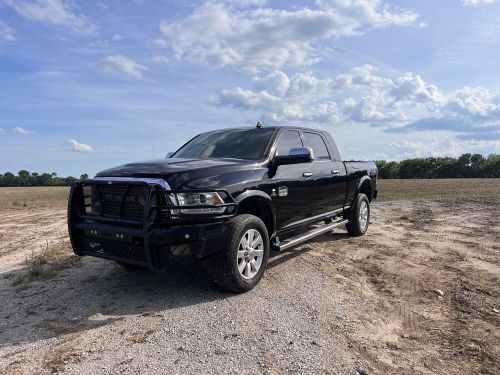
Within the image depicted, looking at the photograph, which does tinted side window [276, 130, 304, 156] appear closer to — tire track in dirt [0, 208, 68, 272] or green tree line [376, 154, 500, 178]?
tire track in dirt [0, 208, 68, 272]

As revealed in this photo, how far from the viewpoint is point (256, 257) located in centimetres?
519

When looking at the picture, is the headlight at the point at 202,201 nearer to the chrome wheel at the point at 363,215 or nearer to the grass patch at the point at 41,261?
the grass patch at the point at 41,261

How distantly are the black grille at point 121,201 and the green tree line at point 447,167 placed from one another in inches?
2196

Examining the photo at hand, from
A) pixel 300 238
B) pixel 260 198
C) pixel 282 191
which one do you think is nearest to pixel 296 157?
pixel 282 191

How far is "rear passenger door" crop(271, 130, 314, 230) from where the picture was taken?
227 inches

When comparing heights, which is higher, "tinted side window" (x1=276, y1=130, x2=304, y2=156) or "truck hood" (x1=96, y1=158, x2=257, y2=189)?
"tinted side window" (x1=276, y1=130, x2=304, y2=156)

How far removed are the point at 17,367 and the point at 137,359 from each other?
0.90 meters

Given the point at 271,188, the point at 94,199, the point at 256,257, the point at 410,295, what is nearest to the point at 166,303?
the point at 256,257

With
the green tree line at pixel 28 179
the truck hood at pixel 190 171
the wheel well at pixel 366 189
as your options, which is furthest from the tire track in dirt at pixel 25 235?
the green tree line at pixel 28 179

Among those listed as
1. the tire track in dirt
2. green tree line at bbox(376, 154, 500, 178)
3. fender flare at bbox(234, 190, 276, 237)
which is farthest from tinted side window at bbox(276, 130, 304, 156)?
green tree line at bbox(376, 154, 500, 178)

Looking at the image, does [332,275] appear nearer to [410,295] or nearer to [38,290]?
[410,295]

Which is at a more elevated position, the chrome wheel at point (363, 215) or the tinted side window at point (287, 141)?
the tinted side window at point (287, 141)

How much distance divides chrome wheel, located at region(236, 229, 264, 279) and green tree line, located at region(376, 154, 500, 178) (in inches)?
2156

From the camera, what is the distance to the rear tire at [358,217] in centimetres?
835
